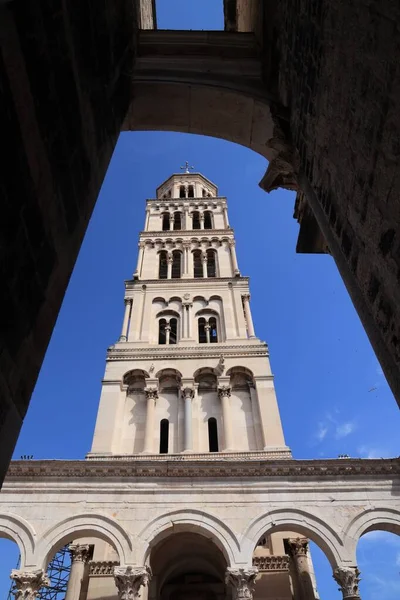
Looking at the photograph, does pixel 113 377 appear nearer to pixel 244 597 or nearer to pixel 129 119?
pixel 244 597

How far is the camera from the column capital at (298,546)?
16547mm

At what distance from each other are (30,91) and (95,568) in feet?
56.1

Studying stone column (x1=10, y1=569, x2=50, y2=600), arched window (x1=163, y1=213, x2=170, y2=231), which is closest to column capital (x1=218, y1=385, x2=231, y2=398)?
stone column (x1=10, y1=569, x2=50, y2=600)

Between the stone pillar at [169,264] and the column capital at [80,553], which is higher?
the stone pillar at [169,264]

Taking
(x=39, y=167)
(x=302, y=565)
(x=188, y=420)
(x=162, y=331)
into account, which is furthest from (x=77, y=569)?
(x=39, y=167)

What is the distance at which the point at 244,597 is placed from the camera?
12.6m

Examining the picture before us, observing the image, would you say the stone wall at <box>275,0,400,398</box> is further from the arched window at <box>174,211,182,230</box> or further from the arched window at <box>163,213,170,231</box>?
the arched window at <box>163,213,170,231</box>

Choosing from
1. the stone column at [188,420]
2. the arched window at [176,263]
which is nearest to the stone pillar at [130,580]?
the stone column at [188,420]

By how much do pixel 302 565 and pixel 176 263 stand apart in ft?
68.9

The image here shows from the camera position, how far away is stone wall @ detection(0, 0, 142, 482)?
282 centimetres

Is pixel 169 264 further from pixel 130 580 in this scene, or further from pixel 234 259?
pixel 130 580

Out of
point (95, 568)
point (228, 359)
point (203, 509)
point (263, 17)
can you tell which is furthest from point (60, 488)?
point (263, 17)

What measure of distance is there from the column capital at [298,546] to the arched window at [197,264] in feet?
59.9

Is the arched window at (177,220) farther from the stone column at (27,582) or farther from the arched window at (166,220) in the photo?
the stone column at (27,582)
